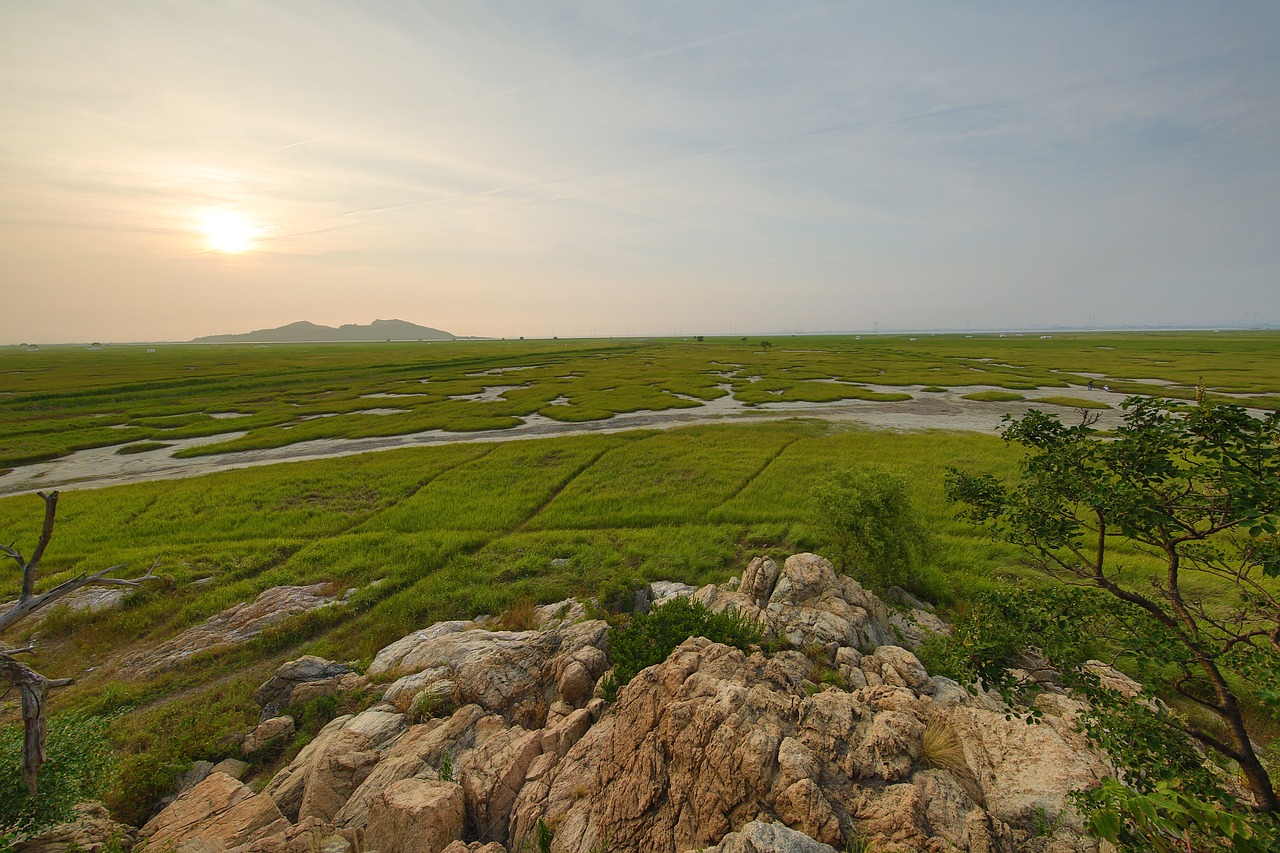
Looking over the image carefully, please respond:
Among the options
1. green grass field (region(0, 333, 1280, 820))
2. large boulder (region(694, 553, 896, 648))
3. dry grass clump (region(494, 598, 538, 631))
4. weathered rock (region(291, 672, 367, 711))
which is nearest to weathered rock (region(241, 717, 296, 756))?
weathered rock (region(291, 672, 367, 711))

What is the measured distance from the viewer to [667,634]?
11641 millimetres

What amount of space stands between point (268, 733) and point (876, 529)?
18.2m

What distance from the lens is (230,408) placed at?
58562 millimetres

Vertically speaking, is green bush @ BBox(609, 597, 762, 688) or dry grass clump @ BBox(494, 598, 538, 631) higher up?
green bush @ BBox(609, 597, 762, 688)

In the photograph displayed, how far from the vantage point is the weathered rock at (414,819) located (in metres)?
A: 7.54

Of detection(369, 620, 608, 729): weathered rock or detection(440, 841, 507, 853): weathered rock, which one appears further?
detection(369, 620, 608, 729): weathered rock

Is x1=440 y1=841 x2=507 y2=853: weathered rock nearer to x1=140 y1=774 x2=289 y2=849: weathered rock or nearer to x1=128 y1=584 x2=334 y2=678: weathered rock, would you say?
x1=140 y1=774 x2=289 y2=849: weathered rock

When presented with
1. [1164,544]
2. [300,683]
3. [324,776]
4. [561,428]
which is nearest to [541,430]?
[561,428]

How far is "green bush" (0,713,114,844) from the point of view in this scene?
23.4 feet

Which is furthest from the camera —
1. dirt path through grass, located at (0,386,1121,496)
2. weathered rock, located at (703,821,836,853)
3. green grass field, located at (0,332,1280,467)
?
green grass field, located at (0,332,1280,467)

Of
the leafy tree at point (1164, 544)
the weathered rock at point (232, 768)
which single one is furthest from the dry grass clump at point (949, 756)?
the weathered rock at point (232, 768)

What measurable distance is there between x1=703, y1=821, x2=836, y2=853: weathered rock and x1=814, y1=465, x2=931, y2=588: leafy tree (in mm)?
11356

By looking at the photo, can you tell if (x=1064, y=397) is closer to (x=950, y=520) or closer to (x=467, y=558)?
(x=950, y=520)

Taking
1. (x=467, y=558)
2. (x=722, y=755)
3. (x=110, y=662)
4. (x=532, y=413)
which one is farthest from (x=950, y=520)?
(x=532, y=413)
